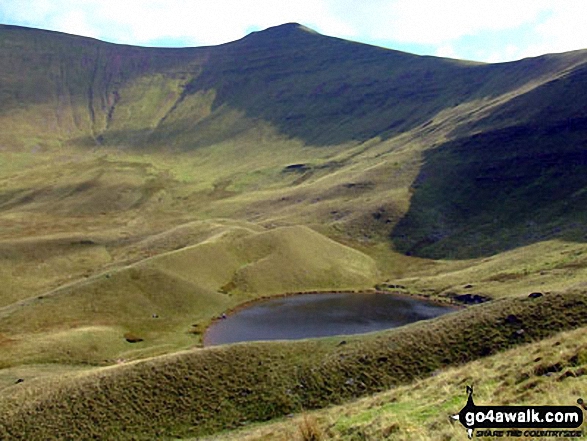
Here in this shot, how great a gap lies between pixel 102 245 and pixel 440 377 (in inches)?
4606

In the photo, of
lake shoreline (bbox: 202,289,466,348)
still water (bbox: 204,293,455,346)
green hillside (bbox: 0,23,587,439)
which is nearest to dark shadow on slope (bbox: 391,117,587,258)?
green hillside (bbox: 0,23,587,439)

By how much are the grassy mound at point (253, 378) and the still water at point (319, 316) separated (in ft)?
90.5

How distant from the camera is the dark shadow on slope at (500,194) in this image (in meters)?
120

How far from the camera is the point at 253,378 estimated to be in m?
42.6

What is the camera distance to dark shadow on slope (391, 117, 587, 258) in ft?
393

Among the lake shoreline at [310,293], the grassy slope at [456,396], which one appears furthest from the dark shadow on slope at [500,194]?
the grassy slope at [456,396]

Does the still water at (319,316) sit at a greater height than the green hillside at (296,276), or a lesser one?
lesser

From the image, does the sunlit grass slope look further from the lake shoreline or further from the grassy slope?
the grassy slope

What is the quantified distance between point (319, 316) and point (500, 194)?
8087cm

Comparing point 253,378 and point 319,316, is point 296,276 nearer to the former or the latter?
point 319,316

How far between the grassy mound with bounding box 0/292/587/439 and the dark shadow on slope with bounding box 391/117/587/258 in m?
70.7

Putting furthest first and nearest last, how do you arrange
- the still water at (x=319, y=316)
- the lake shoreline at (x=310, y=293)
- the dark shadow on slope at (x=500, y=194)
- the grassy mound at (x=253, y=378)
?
the dark shadow on slope at (x=500, y=194) → the lake shoreline at (x=310, y=293) → the still water at (x=319, y=316) → the grassy mound at (x=253, y=378)

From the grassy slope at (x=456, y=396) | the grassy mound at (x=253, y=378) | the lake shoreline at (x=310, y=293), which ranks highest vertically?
the grassy slope at (x=456, y=396)

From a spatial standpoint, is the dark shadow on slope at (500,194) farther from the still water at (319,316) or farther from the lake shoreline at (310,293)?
the still water at (319,316)
